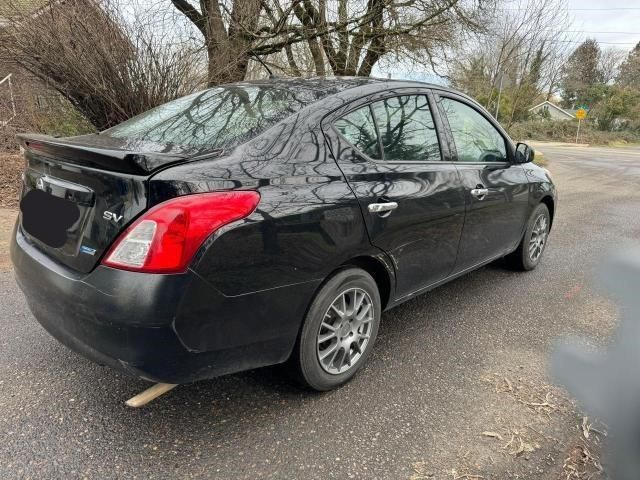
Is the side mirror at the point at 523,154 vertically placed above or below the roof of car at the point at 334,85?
below

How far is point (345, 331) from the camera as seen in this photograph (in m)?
2.61

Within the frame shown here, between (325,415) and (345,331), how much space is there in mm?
448

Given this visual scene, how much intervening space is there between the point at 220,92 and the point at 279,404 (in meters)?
1.94

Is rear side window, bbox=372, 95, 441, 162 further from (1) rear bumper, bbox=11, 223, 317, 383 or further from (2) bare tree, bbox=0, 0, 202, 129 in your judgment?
(2) bare tree, bbox=0, 0, 202, 129

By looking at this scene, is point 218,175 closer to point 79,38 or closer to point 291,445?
point 291,445

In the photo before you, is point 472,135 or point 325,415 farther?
point 472,135

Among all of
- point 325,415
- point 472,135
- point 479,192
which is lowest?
point 325,415

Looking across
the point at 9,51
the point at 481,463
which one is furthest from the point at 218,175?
the point at 9,51

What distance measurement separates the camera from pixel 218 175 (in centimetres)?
201

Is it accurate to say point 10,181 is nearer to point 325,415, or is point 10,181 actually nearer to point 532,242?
point 325,415

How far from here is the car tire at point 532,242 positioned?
4.47m

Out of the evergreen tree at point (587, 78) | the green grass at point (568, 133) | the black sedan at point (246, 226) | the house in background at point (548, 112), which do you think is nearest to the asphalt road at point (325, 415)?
the black sedan at point (246, 226)

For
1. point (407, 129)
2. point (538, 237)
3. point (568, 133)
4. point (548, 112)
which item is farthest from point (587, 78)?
point (407, 129)

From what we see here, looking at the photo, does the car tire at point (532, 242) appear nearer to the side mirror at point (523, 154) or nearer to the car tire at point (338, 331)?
the side mirror at point (523, 154)
